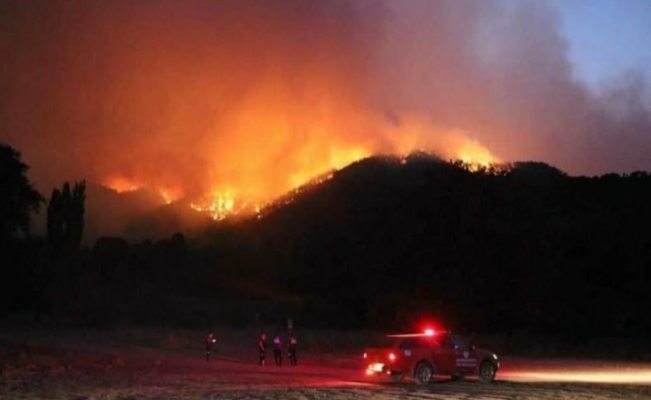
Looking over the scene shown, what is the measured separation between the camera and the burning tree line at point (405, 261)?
6544 cm

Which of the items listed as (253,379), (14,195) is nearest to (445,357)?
(253,379)

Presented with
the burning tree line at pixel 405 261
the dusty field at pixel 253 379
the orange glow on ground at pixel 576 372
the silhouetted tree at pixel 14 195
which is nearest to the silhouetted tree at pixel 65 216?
the burning tree line at pixel 405 261

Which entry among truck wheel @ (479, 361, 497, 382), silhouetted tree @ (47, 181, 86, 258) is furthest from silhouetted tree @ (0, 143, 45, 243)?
truck wheel @ (479, 361, 497, 382)

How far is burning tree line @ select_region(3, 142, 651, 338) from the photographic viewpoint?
65.4 meters

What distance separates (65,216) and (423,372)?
72653mm

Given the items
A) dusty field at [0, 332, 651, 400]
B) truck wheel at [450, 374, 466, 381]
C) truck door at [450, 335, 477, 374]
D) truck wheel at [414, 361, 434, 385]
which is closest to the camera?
dusty field at [0, 332, 651, 400]

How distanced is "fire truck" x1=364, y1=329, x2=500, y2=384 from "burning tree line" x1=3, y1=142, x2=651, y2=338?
117 ft

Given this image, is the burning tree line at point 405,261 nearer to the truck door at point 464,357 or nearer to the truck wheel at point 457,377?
the truck wheel at point 457,377

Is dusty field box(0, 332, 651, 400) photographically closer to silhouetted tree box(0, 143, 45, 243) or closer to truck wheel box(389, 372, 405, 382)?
truck wheel box(389, 372, 405, 382)

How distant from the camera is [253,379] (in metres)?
29.1

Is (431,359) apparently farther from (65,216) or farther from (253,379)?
(65,216)

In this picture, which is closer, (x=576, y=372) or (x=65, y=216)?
(x=576, y=372)

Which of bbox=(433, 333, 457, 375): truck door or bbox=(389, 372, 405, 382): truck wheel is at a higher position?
A: bbox=(433, 333, 457, 375): truck door

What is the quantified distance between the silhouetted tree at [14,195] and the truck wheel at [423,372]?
41019mm
